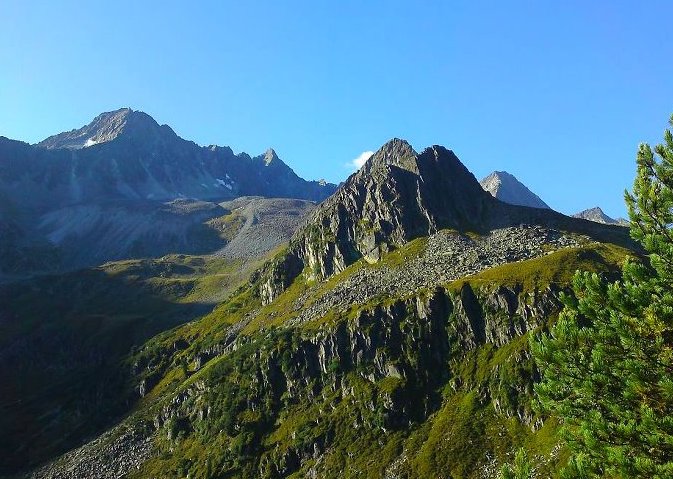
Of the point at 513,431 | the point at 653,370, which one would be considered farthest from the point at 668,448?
the point at 513,431

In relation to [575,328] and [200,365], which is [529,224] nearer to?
[200,365]

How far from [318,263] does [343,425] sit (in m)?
78.2

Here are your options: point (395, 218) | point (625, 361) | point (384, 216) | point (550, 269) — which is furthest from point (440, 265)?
point (625, 361)

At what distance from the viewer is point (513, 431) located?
289ft

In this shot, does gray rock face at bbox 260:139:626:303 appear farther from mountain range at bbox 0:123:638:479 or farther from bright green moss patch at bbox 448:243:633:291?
bright green moss patch at bbox 448:243:633:291

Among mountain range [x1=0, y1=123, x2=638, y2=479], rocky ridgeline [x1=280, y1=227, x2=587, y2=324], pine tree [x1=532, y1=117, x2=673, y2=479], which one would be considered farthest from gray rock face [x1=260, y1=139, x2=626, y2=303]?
pine tree [x1=532, y1=117, x2=673, y2=479]

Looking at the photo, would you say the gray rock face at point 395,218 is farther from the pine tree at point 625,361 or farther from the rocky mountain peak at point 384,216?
the pine tree at point 625,361

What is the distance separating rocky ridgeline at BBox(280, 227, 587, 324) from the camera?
13575cm

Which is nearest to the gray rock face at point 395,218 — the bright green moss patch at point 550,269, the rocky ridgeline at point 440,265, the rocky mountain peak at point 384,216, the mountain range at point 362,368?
the rocky mountain peak at point 384,216

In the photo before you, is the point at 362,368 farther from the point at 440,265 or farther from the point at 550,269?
the point at 550,269

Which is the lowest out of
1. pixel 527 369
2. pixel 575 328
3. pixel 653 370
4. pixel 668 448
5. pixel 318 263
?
pixel 527 369

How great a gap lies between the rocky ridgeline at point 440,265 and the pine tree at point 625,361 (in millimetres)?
106035

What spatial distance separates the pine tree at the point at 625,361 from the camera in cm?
1872

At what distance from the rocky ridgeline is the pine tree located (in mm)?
106035
